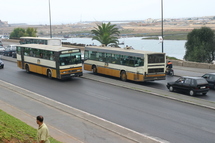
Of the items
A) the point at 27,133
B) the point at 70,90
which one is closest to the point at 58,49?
the point at 70,90

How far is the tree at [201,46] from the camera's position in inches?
2510

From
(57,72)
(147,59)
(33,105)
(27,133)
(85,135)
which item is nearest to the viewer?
(27,133)

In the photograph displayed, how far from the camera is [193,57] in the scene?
63.4 metres

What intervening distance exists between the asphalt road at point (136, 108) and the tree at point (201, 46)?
1433 inches

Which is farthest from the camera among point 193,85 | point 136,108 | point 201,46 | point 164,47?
point 164,47

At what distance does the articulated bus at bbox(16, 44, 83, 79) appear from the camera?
29656 millimetres

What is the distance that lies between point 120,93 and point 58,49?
27.5 ft

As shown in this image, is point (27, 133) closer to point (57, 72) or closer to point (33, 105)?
point (33, 105)

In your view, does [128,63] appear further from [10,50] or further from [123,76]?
[10,50]

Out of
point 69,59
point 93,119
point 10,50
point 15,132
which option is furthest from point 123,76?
point 10,50

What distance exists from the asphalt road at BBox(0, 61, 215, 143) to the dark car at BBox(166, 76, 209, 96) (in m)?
2.63

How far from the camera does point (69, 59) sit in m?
29.9

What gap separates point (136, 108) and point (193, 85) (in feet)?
19.5

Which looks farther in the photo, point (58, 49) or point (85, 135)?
point (58, 49)
